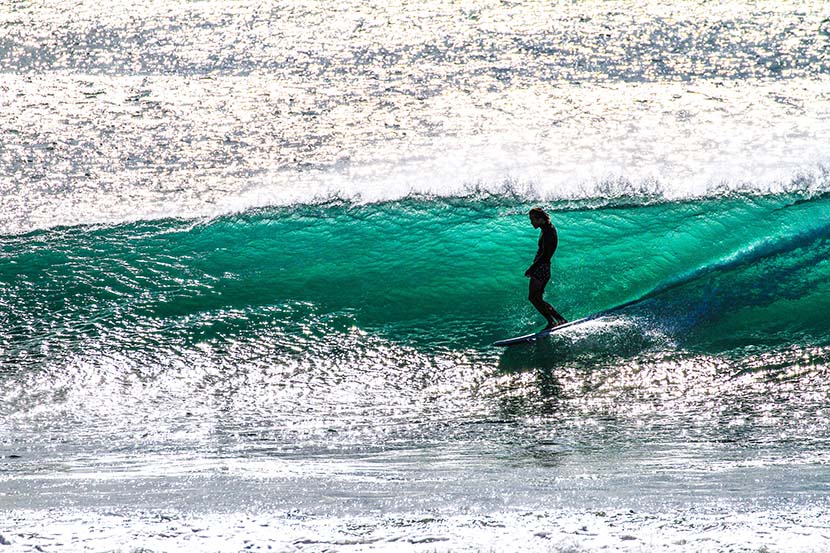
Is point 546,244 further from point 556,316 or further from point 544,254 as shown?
point 556,316

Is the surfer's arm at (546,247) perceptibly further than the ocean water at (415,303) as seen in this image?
Yes

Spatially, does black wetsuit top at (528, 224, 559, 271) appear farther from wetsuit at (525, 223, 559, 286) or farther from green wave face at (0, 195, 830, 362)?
green wave face at (0, 195, 830, 362)

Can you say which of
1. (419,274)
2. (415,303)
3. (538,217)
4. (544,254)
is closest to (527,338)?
(544,254)

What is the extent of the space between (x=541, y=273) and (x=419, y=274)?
2.37m

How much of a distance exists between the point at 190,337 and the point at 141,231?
3.51 m

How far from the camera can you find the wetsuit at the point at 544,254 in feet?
31.1

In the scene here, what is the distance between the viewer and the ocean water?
6.60m

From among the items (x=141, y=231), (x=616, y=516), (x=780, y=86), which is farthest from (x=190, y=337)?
(x=780, y=86)

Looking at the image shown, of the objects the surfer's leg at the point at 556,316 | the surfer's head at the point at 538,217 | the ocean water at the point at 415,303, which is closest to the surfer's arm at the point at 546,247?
the surfer's head at the point at 538,217

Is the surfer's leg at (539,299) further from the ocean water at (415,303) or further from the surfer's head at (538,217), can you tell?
the surfer's head at (538,217)

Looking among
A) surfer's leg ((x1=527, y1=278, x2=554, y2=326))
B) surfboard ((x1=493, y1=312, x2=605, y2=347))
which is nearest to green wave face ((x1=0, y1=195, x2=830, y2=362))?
surfboard ((x1=493, y1=312, x2=605, y2=347))

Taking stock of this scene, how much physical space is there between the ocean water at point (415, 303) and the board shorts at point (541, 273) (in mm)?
640

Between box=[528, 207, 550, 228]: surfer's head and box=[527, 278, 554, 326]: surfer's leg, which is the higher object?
box=[528, 207, 550, 228]: surfer's head

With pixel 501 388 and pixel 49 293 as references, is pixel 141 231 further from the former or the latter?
pixel 501 388
